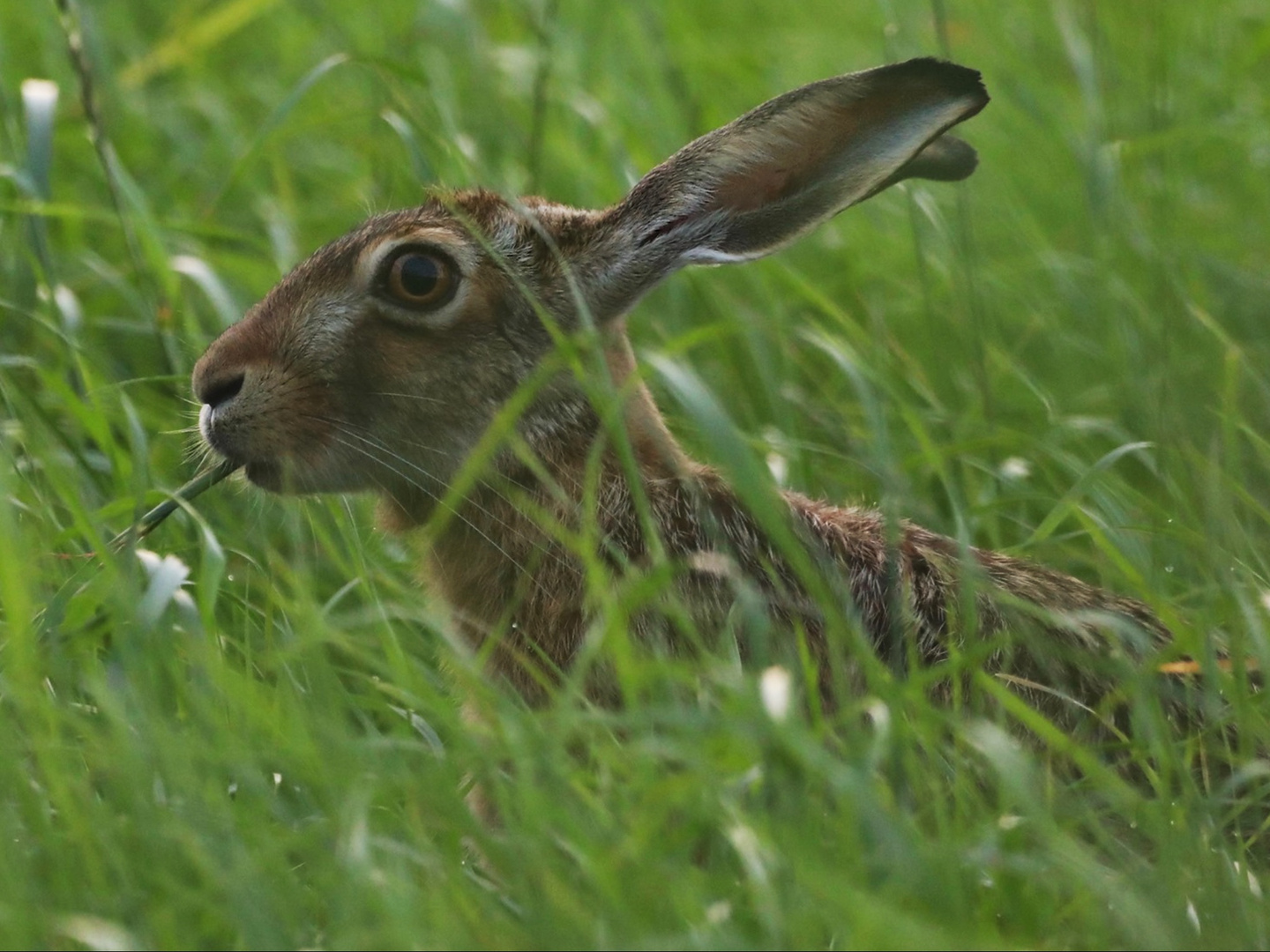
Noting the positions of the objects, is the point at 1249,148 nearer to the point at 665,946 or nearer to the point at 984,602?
the point at 984,602

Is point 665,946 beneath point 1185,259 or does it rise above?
above

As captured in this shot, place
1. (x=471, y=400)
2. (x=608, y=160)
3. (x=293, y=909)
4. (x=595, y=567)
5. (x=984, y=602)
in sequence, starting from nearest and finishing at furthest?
1. (x=293, y=909)
2. (x=595, y=567)
3. (x=984, y=602)
4. (x=471, y=400)
5. (x=608, y=160)

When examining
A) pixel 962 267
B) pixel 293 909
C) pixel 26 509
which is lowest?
pixel 962 267

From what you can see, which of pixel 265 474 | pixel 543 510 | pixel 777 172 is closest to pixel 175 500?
pixel 265 474

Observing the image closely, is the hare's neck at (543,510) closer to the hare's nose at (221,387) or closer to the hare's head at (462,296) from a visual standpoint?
the hare's head at (462,296)

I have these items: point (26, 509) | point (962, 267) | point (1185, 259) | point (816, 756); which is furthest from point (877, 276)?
point (816, 756)

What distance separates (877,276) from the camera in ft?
20.2

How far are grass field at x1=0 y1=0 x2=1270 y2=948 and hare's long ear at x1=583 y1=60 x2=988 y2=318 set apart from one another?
43 cm

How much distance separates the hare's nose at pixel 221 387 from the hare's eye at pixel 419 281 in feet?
1.44

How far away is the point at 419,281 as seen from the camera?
14.6ft

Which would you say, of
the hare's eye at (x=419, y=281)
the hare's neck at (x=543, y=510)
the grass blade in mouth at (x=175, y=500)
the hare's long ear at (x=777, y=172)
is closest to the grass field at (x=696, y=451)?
the grass blade in mouth at (x=175, y=500)

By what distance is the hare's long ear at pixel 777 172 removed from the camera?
403 centimetres

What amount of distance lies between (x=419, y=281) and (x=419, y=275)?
15 mm

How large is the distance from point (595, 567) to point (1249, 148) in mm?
4335
